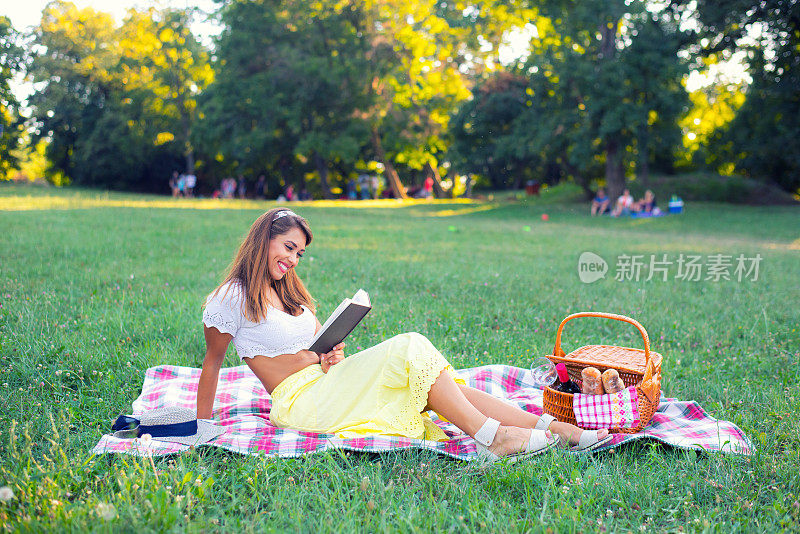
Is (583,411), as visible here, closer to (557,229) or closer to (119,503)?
(119,503)

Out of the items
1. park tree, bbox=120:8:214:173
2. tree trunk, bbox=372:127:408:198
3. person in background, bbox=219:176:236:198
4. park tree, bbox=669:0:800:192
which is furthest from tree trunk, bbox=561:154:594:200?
park tree, bbox=120:8:214:173

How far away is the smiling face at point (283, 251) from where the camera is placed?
3.46 meters

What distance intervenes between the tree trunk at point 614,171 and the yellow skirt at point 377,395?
23989mm

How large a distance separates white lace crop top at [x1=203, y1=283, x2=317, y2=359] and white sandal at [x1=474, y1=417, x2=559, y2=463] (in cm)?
116

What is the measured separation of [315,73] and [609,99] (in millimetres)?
15772

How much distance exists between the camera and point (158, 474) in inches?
106

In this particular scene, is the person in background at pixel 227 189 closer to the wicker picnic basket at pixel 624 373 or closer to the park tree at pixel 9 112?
the park tree at pixel 9 112

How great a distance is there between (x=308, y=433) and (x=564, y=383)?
1.53m

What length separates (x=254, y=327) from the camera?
3.49 m

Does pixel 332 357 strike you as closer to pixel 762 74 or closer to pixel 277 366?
pixel 277 366

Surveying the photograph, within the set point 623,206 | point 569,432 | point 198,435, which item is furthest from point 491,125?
point 198,435

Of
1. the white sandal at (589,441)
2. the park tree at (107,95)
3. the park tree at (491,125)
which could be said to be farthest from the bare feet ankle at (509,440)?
the park tree at (107,95)

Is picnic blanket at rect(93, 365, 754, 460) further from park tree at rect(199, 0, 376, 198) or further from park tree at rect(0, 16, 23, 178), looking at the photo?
park tree at rect(0, 16, 23, 178)

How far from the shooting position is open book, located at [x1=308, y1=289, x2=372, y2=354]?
325 centimetres
